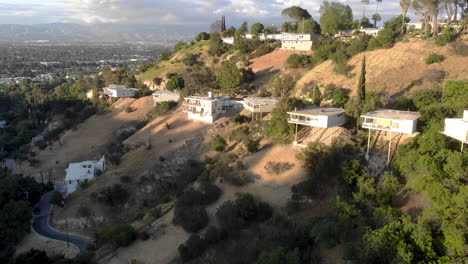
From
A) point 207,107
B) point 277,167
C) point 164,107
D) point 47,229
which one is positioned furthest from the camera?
point 164,107

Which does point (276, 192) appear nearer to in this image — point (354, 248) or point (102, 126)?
point (354, 248)

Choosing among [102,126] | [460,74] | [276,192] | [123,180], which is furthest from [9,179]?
[460,74]

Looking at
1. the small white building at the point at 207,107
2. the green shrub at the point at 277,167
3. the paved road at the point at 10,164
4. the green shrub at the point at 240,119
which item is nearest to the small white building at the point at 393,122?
the green shrub at the point at 277,167

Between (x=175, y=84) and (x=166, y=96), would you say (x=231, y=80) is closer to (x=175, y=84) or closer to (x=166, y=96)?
(x=166, y=96)

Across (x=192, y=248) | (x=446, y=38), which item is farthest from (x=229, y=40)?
(x=192, y=248)

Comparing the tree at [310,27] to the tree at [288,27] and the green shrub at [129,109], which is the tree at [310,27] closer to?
the tree at [288,27]

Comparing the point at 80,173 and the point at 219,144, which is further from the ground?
the point at 219,144
